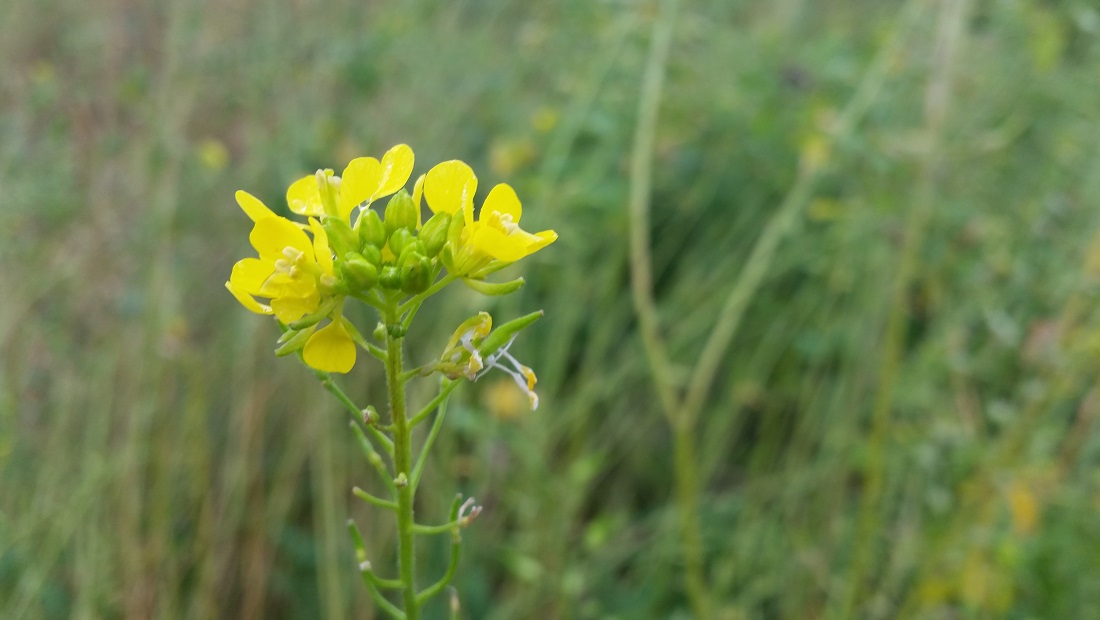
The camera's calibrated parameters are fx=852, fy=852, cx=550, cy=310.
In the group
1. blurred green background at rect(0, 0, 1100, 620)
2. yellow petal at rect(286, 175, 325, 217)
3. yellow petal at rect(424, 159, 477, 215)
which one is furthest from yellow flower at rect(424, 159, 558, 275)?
blurred green background at rect(0, 0, 1100, 620)

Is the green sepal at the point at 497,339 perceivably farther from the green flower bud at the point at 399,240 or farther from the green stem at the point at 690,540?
the green stem at the point at 690,540

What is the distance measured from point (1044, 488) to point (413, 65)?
1638 mm

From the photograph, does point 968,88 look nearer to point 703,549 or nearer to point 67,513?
point 703,549

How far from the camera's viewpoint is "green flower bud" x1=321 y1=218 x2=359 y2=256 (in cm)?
61

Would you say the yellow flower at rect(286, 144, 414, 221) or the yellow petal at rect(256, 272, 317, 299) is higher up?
the yellow flower at rect(286, 144, 414, 221)

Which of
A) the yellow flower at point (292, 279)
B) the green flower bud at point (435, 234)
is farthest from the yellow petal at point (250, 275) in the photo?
the green flower bud at point (435, 234)

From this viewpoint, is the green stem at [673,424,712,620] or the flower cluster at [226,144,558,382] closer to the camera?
the flower cluster at [226,144,558,382]

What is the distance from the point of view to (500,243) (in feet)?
2.00

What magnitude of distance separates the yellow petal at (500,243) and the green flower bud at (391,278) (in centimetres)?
6

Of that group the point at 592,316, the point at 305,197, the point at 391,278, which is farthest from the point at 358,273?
the point at 592,316

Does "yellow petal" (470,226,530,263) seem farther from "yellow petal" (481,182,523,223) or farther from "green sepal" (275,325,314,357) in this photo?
"green sepal" (275,325,314,357)

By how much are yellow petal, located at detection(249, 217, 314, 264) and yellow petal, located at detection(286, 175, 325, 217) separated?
2.7 inches

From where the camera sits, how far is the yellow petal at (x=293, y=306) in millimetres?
591

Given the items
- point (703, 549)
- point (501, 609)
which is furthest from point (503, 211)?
point (703, 549)
